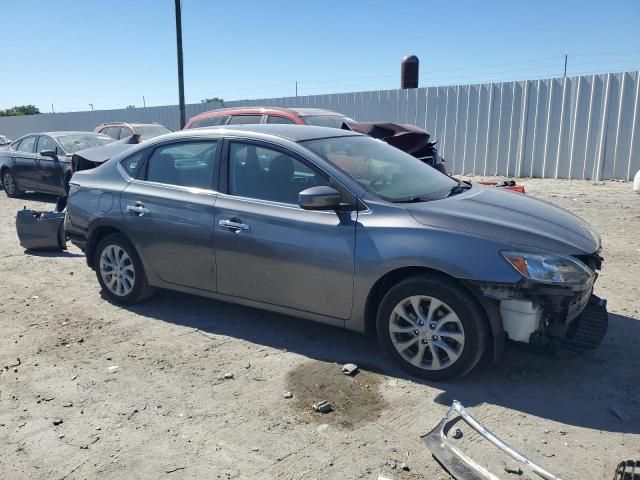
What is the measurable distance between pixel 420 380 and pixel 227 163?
2300mm

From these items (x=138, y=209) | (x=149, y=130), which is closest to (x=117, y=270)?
(x=138, y=209)

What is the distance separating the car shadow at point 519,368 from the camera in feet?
11.4

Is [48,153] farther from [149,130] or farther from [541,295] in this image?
[541,295]

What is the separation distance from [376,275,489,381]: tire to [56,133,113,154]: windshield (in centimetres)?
987

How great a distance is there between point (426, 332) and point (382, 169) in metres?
1.44

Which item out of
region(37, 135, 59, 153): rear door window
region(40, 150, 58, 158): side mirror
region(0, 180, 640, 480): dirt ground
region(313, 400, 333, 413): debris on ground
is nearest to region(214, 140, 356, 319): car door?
region(0, 180, 640, 480): dirt ground

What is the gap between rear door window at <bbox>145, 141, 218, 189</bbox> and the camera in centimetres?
478

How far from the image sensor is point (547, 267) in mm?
3475

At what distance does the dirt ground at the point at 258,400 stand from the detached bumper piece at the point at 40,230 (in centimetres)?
237

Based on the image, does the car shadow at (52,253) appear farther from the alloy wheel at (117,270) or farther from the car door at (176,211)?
the car door at (176,211)

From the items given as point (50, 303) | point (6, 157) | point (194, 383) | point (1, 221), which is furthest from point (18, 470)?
point (6, 157)

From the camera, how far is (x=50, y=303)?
18.7 feet

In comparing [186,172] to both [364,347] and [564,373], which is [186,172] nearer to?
[364,347]

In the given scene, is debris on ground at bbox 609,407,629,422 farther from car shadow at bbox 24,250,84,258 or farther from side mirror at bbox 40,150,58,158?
side mirror at bbox 40,150,58,158
